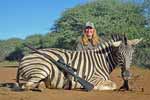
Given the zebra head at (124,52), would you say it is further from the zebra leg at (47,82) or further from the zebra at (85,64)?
the zebra leg at (47,82)

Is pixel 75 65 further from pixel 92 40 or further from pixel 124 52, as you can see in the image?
pixel 124 52

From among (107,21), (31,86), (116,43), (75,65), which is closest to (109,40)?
(116,43)

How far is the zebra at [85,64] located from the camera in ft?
29.0

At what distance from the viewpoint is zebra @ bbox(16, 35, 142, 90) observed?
885cm

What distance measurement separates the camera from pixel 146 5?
2941cm

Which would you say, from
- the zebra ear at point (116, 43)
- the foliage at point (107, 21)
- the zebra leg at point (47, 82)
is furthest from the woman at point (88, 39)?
the foliage at point (107, 21)

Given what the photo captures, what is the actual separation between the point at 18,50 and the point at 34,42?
1.78 meters

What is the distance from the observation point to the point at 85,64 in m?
9.08

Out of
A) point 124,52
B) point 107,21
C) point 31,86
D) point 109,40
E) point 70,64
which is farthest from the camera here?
point 107,21

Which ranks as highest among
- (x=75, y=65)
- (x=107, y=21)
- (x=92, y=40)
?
(x=107, y=21)

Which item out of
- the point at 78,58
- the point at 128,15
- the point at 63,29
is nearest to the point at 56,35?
the point at 63,29

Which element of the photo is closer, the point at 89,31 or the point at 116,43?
the point at 116,43

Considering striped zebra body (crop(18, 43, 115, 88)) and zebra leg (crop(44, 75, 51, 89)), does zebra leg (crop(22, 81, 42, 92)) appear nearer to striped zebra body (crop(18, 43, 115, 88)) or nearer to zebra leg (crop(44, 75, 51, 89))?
striped zebra body (crop(18, 43, 115, 88))

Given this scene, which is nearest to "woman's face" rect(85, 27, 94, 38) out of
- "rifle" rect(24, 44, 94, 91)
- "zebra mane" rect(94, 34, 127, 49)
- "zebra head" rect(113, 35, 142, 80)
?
"zebra mane" rect(94, 34, 127, 49)
